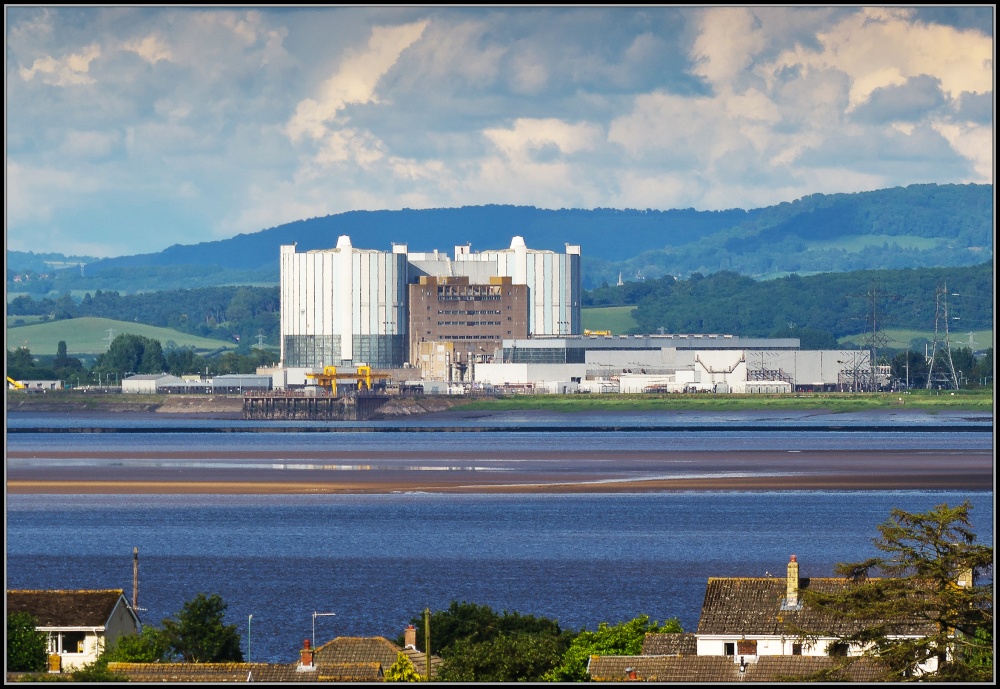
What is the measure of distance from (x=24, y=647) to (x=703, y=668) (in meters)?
11.2

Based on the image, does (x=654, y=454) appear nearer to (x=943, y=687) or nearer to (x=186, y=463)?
(x=186, y=463)

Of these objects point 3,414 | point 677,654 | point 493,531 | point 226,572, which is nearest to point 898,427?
point 493,531

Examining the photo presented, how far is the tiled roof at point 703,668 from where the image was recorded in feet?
85.4

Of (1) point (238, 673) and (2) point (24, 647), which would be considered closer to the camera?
(1) point (238, 673)

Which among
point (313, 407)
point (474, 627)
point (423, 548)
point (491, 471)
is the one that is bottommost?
point (423, 548)

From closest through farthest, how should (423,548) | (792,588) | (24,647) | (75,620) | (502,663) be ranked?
(502,663) < (792,588) < (24,647) < (75,620) < (423,548)

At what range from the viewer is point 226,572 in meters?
54.2

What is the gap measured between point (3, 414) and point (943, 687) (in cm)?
1000

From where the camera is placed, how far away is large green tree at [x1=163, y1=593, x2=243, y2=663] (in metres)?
32.3

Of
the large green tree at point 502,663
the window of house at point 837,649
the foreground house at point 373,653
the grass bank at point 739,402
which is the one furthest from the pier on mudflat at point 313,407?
the window of house at point 837,649

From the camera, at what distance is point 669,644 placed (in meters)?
29.5

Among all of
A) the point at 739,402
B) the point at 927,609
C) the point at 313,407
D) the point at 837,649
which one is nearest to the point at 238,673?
the point at 837,649

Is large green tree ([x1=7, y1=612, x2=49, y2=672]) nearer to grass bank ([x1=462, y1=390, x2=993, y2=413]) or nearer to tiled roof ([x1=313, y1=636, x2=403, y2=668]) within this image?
tiled roof ([x1=313, y1=636, x2=403, y2=668])

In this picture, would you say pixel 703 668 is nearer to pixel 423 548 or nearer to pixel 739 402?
pixel 423 548
